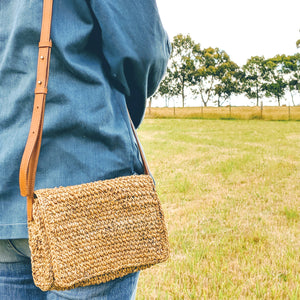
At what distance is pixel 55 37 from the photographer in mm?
956

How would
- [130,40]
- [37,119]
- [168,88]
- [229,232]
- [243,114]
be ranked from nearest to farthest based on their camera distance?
1. [37,119]
2. [130,40]
3. [229,232]
4. [243,114]
5. [168,88]

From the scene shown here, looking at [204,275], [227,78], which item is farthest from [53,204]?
[227,78]

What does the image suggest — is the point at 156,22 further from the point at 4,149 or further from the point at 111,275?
the point at 111,275

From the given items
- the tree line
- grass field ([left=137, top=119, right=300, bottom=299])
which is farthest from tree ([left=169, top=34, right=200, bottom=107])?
grass field ([left=137, top=119, right=300, bottom=299])

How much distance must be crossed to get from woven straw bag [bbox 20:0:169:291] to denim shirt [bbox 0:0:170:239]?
33 millimetres

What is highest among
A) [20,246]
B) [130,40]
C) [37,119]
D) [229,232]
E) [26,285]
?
[130,40]

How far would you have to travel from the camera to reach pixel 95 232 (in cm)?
96

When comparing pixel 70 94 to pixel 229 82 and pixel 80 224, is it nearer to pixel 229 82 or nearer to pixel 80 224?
pixel 80 224

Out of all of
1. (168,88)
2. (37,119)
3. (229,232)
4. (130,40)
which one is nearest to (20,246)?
(37,119)

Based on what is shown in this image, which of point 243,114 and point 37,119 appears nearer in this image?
point 37,119

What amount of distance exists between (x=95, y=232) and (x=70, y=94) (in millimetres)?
359

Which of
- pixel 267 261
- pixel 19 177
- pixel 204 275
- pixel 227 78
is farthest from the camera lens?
pixel 227 78

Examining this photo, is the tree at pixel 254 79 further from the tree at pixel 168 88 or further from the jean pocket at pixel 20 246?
the jean pocket at pixel 20 246

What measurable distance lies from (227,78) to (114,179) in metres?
54.6
